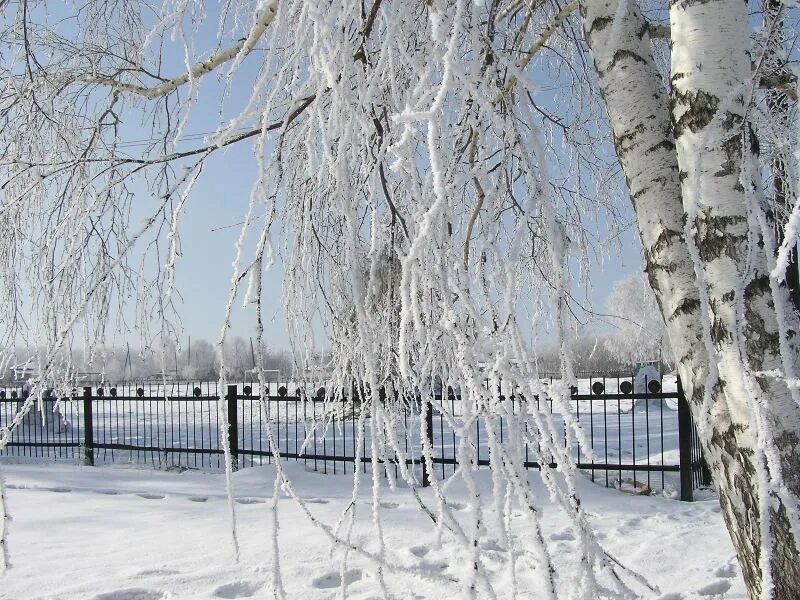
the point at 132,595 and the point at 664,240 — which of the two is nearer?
the point at 664,240

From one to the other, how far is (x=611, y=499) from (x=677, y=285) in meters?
4.69

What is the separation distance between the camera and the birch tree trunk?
1707 millimetres

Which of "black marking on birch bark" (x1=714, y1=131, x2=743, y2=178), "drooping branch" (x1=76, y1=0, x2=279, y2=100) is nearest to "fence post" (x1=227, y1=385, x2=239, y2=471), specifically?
"drooping branch" (x1=76, y1=0, x2=279, y2=100)

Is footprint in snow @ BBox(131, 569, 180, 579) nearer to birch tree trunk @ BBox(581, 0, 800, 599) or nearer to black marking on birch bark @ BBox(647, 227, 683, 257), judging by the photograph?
birch tree trunk @ BBox(581, 0, 800, 599)

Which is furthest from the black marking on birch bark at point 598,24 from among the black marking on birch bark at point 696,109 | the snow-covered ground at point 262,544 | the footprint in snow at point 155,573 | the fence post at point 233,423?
the fence post at point 233,423

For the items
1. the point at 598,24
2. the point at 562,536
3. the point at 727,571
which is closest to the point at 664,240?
the point at 598,24

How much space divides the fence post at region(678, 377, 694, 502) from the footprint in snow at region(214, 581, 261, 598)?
441 centimetres

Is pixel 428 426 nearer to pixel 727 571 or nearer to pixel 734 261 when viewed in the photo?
pixel 727 571

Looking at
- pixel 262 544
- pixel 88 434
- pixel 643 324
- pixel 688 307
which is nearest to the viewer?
pixel 688 307

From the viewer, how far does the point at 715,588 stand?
3469mm

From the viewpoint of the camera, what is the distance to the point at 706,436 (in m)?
1.88

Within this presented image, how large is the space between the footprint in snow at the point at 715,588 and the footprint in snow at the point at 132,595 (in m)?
2.98

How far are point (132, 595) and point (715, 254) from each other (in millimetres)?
3421

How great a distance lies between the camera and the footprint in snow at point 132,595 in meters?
3.42
